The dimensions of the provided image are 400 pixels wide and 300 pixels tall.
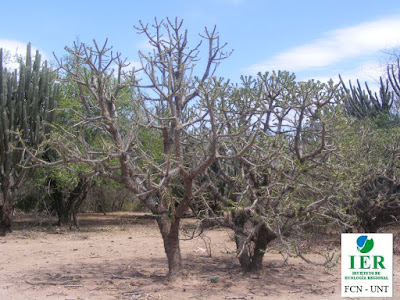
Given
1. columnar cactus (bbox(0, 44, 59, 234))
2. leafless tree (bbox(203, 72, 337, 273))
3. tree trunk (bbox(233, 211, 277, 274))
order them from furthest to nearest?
columnar cactus (bbox(0, 44, 59, 234)) → tree trunk (bbox(233, 211, 277, 274)) → leafless tree (bbox(203, 72, 337, 273))

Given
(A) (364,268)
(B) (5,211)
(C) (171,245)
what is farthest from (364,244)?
(B) (5,211)

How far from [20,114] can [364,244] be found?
10261mm

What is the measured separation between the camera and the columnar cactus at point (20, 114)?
41.0 feet

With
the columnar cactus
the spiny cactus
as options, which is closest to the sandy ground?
the columnar cactus

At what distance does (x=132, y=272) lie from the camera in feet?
24.4

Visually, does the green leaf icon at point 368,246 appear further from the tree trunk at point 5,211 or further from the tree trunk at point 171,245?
the tree trunk at point 5,211

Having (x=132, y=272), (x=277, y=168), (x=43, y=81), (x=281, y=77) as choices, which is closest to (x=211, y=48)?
(x=281, y=77)

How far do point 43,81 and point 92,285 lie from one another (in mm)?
8746

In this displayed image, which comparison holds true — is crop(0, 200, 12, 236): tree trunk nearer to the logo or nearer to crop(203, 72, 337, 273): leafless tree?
crop(203, 72, 337, 273): leafless tree

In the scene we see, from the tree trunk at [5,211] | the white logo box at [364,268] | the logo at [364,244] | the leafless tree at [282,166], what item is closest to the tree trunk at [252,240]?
the leafless tree at [282,166]

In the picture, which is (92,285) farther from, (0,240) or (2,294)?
(0,240)

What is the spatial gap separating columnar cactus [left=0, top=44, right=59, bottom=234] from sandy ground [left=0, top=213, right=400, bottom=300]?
2.11 meters

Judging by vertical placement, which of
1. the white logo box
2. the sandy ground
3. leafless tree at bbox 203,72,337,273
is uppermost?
leafless tree at bbox 203,72,337,273

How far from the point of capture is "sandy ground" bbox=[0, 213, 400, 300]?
19.8 feet
